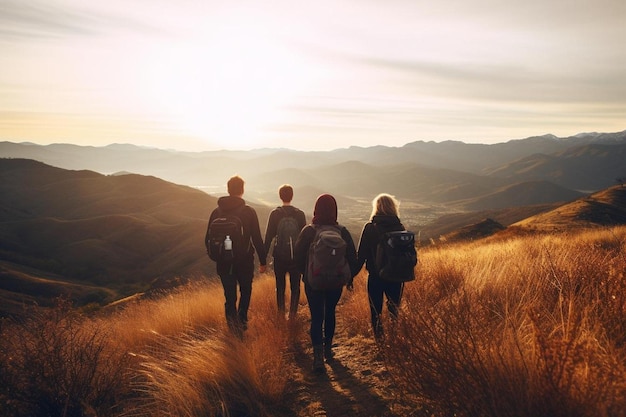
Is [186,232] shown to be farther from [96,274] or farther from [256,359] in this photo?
[256,359]

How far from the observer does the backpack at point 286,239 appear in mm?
5766

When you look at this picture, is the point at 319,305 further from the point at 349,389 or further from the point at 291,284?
the point at 291,284

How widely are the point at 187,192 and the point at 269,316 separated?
120 meters

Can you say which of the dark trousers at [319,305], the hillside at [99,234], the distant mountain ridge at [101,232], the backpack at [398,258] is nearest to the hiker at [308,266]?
the dark trousers at [319,305]

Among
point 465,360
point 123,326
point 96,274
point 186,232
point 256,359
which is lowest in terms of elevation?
point 96,274

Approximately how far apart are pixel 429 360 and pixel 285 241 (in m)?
3.40

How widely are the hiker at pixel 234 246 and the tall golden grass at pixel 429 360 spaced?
52 centimetres

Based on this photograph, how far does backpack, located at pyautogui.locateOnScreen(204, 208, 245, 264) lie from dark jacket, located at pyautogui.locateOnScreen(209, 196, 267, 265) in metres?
0.12

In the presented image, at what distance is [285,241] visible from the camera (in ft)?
19.0

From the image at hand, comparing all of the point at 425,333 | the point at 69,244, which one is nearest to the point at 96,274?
the point at 69,244

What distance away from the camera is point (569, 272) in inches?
148

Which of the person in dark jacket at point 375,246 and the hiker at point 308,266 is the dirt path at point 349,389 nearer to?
the hiker at point 308,266

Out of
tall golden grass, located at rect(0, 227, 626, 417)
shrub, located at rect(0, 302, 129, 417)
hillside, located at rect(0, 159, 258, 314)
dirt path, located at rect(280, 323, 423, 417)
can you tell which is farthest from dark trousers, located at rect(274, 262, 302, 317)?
hillside, located at rect(0, 159, 258, 314)

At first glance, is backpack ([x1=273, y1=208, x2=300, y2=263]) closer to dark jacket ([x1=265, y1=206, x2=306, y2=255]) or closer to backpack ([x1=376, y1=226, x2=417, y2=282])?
dark jacket ([x1=265, y1=206, x2=306, y2=255])
